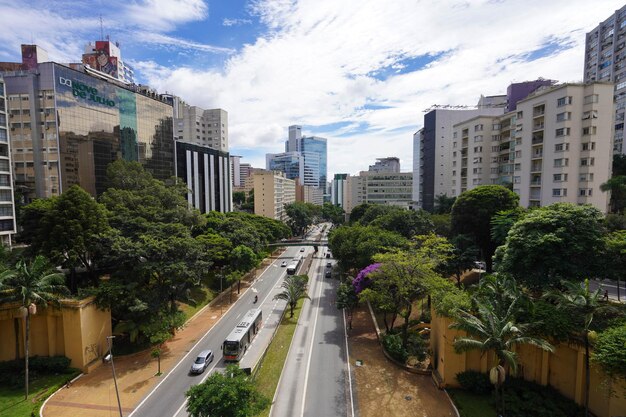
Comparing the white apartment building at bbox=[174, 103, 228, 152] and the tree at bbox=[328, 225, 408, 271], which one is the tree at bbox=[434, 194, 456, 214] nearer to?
the tree at bbox=[328, 225, 408, 271]

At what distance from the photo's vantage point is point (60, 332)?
26516 millimetres

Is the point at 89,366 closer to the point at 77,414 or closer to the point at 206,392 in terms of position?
the point at 77,414

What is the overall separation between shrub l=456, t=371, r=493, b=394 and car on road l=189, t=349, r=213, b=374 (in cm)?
1970

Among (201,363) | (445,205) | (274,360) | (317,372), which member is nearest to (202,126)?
(445,205)

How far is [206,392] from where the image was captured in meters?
16.0

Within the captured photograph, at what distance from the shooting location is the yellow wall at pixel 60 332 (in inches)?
1012

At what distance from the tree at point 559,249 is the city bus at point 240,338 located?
894 inches

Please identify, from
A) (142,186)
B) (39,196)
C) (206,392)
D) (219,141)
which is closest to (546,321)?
(206,392)

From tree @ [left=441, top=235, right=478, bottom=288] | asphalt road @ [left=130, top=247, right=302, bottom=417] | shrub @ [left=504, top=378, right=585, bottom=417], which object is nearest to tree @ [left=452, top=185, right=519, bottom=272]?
tree @ [left=441, top=235, right=478, bottom=288]

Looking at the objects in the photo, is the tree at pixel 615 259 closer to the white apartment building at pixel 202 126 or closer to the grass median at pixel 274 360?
the grass median at pixel 274 360

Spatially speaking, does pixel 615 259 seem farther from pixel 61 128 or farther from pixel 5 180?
pixel 5 180

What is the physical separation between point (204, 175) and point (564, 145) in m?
76.3

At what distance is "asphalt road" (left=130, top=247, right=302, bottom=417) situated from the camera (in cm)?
2170

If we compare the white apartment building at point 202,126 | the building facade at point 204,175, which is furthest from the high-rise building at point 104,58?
the building facade at point 204,175
